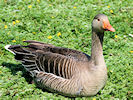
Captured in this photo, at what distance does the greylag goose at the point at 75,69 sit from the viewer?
15.8 feet

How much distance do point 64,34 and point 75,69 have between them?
101 inches

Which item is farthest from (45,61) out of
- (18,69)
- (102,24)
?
(102,24)

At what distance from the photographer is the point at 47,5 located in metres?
8.65

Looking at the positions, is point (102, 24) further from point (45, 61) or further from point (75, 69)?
point (45, 61)

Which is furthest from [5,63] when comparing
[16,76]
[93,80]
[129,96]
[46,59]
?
[129,96]

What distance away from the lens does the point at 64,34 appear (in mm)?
7281

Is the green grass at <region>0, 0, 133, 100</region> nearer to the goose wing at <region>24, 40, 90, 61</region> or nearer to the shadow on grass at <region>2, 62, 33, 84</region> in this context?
the shadow on grass at <region>2, 62, 33, 84</region>

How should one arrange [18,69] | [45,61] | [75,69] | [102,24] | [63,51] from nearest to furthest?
[102,24], [75,69], [45,61], [63,51], [18,69]

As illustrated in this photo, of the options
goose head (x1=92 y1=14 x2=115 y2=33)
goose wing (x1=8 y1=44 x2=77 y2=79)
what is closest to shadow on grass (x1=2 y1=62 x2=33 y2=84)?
goose wing (x1=8 y1=44 x2=77 y2=79)

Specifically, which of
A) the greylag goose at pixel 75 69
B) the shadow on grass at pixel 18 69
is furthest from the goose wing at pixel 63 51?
the shadow on grass at pixel 18 69

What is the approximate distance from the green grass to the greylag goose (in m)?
0.27

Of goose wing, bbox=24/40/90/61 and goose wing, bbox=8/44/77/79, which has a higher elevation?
goose wing, bbox=24/40/90/61

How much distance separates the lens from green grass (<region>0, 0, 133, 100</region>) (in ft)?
17.3

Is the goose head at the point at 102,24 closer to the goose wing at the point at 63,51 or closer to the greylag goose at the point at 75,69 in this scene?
the greylag goose at the point at 75,69
